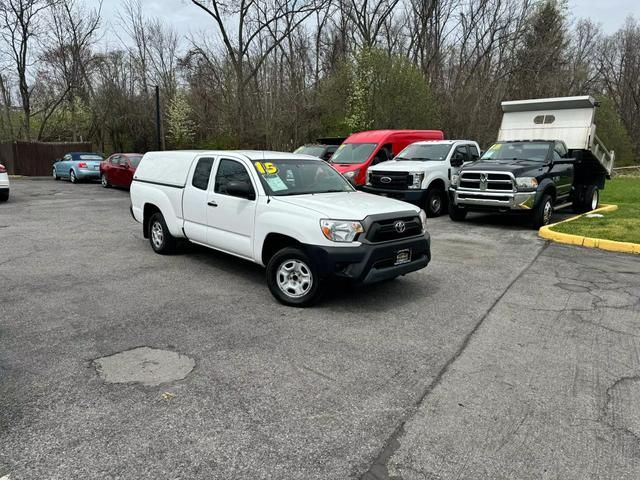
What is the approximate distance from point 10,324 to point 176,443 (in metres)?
2.96

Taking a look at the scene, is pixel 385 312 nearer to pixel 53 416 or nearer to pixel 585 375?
pixel 585 375

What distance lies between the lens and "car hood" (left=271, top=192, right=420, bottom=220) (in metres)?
5.25

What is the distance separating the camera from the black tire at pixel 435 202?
12531mm

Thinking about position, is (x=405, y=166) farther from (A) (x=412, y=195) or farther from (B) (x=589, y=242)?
(B) (x=589, y=242)

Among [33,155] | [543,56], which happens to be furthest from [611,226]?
[33,155]

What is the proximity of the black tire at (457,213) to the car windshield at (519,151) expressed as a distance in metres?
1.57

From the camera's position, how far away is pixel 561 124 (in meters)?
12.8

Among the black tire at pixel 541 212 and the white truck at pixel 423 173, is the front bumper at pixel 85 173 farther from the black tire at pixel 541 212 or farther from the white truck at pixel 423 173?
the black tire at pixel 541 212

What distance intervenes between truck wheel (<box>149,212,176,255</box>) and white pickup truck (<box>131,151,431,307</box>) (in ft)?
0.73

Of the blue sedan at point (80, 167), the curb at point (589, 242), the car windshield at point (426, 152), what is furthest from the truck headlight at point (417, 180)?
the blue sedan at point (80, 167)

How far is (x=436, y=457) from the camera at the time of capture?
2816 mm

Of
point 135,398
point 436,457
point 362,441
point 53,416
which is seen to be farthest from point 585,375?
point 53,416

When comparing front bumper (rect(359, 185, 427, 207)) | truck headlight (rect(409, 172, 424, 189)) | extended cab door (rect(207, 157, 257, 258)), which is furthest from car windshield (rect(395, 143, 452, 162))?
extended cab door (rect(207, 157, 257, 258))

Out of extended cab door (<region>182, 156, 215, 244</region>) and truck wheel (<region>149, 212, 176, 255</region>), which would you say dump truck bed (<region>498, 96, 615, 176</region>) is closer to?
extended cab door (<region>182, 156, 215, 244</region>)
